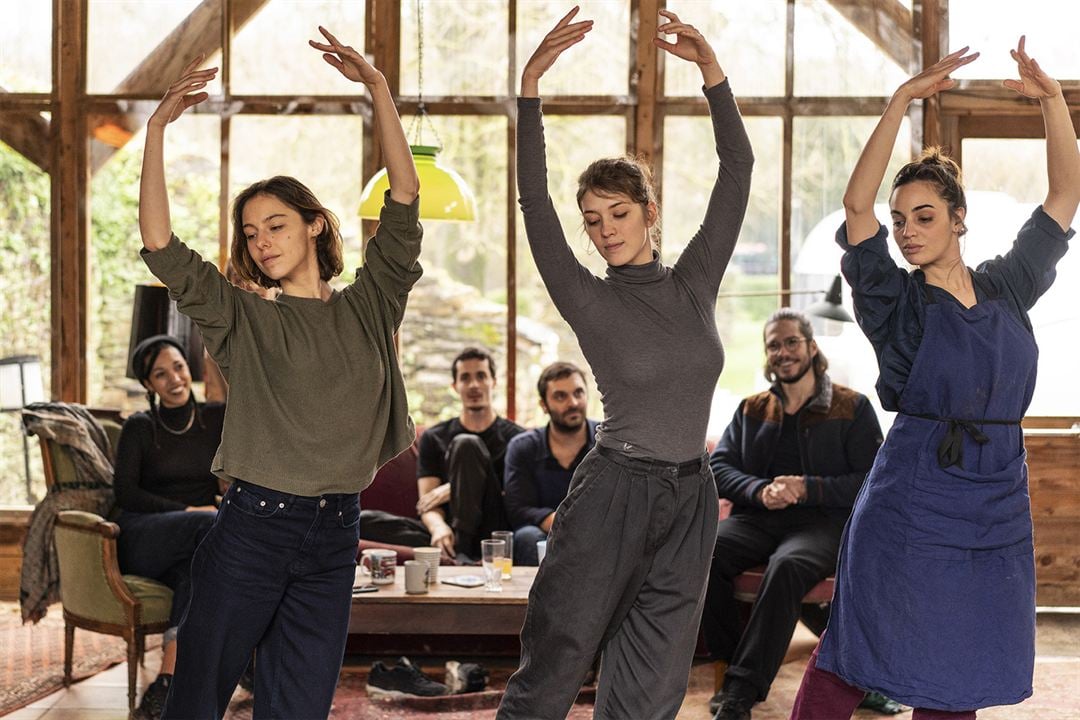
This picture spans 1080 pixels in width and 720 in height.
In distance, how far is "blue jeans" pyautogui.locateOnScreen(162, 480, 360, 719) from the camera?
7.55 ft

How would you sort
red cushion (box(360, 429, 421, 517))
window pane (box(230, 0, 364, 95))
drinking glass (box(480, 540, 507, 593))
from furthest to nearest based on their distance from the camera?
window pane (box(230, 0, 364, 95)), red cushion (box(360, 429, 421, 517)), drinking glass (box(480, 540, 507, 593))

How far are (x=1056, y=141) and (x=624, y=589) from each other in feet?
4.17

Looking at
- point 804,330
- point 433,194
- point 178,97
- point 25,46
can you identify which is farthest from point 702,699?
point 25,46

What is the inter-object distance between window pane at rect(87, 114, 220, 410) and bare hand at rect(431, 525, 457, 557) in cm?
200

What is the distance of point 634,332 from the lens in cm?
254

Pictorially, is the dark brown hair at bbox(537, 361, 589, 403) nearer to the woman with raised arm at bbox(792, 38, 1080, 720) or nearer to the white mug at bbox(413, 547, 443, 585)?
the white mug at bbox(413, 547, 443, 585)

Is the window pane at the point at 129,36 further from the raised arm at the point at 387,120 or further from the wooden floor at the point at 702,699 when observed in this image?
the raised arm at the point at 387,120

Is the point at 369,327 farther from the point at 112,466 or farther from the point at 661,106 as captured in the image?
the point at 661,106

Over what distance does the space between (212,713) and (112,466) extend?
275 cm

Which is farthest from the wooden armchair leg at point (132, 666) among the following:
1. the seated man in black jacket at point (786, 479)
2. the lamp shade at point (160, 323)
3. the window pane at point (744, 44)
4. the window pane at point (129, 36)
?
the window pane at point (744, 44)

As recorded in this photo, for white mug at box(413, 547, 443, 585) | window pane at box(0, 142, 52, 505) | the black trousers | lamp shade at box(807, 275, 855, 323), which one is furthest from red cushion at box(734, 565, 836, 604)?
window pane at box(0, 142, 52, 505)

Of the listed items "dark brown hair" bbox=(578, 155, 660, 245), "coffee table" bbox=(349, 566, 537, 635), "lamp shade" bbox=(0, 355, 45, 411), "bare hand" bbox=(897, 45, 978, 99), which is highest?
"bare hand" bbox=(897, 45, 978, 99)

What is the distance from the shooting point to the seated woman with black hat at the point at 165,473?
4.35 meters

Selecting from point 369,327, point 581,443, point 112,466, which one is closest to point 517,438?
point 581,443
